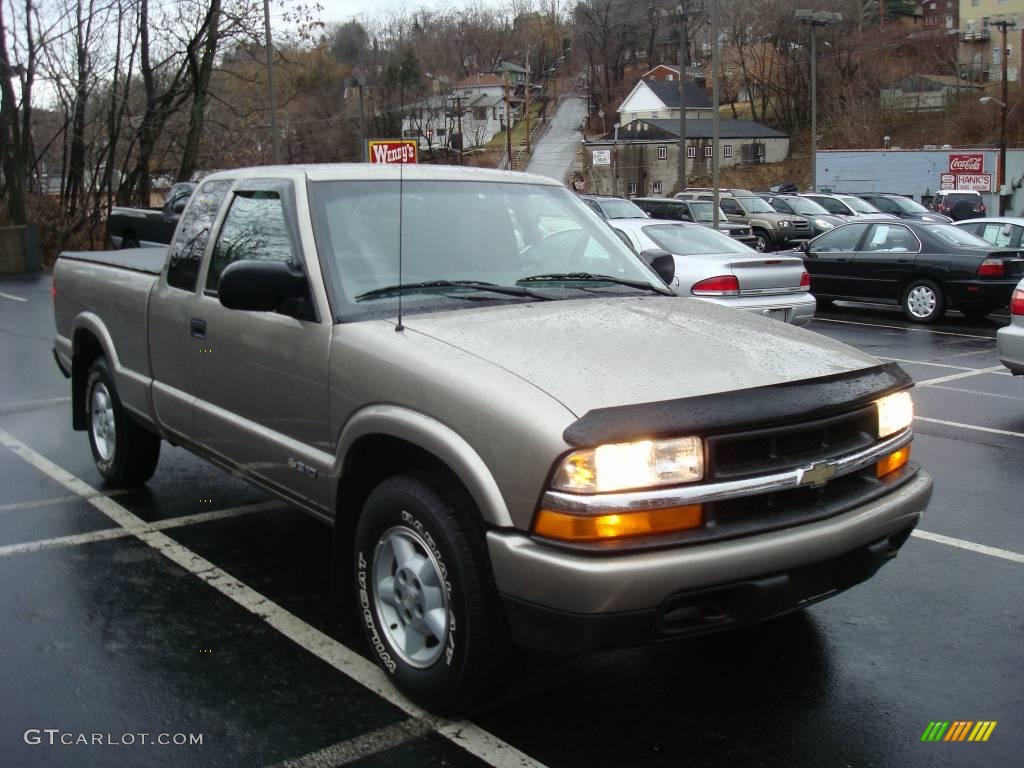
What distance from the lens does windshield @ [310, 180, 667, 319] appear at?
13.9 feet

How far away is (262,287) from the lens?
159 inches

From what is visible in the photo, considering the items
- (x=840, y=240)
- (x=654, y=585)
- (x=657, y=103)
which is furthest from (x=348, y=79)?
(x=657, y=103)

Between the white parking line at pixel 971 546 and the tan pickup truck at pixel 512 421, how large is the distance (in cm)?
177

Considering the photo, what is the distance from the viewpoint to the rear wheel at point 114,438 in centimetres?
634

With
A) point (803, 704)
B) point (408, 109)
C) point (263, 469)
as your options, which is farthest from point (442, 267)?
point (408, 109)

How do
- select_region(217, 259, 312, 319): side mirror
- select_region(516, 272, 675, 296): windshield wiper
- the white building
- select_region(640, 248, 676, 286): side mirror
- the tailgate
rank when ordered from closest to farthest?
select_region(217, 259, 312, 319): side mirror → select_region(516, 272, 675, 296): windshield wiper → select_region(640, 248, 676, 286): side mirror → the tailgate → the white building

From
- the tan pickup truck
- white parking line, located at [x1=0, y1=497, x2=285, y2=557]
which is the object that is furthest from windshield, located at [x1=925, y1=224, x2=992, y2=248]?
white parking line, located at [x1=0, y1=497, x2=285, y2=557]

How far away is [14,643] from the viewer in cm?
432

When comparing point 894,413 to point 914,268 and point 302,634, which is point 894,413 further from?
point 914,268

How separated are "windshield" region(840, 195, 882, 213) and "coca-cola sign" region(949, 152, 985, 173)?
14118 mm

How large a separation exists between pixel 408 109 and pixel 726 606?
223 ft

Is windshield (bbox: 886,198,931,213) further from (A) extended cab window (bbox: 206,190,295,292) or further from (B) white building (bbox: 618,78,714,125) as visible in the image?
(B) white building (bbox: 618,78,714,125)

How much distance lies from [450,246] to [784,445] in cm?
175

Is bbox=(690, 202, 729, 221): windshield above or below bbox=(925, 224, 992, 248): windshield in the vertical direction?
above
